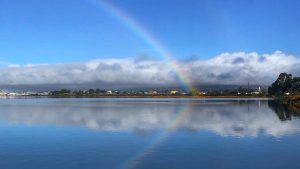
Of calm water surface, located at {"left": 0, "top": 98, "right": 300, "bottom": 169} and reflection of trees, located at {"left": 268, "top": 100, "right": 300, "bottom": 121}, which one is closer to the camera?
calm water surface, located at {"left": 0, "top": 98, "right": 300, "bottom": 169}

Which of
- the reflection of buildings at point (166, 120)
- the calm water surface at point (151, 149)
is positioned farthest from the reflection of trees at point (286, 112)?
the calm water surface at point (151, 149)

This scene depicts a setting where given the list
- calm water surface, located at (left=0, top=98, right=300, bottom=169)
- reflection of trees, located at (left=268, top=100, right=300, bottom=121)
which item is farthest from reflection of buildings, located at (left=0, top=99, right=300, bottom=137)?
calm water surface, located at (left=0, top=98, right=300, bottom=169)

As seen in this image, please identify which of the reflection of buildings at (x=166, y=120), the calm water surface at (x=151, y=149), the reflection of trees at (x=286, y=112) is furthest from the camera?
the reflection of trees at (x=286, y=112)

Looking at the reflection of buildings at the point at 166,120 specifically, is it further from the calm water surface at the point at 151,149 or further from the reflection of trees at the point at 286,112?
the calm water surface at the point at 151,149

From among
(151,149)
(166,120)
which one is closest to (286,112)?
(166,120)

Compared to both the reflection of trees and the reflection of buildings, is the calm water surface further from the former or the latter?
the reflection of trees

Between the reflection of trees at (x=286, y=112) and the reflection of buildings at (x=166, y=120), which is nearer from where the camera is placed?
the reflection of buildings at (x=166, y=120)

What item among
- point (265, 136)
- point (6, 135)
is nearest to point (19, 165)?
point (6, 135)

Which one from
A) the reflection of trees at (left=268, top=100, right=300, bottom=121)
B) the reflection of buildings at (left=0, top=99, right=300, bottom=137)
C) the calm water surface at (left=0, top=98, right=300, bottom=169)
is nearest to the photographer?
the calm water surface at (left=0, top=98, right=300, bottom=169)

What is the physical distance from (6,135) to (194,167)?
1696cm

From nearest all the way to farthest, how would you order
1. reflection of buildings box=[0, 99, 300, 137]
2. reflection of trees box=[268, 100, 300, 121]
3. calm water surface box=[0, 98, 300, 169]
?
calm water surface box=[0, 98, 300, 169] < reflection of buildings box=[0, 99, 300, 137] < reflection of trees box=[268, 100, 300, 121]

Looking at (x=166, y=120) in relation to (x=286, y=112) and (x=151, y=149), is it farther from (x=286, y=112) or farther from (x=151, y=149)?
(x=151, y=149)

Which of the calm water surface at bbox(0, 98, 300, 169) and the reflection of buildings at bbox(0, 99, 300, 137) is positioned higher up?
the reflection of buildings at bbox(0, 99, 300, 137)

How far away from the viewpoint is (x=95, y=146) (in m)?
24.1
